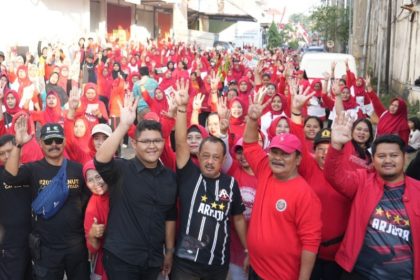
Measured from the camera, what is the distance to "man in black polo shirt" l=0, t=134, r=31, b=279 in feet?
12.7

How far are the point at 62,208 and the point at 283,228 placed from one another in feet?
5.27

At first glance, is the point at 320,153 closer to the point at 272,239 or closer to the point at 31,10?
the point at 272,239

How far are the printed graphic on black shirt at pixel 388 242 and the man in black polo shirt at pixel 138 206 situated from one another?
130 centimetres

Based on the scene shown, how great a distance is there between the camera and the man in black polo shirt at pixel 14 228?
12.7 ft

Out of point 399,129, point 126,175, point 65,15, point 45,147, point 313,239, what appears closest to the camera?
point 313,239

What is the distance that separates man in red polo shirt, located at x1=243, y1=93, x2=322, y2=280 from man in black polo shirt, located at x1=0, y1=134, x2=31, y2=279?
5.67 feet

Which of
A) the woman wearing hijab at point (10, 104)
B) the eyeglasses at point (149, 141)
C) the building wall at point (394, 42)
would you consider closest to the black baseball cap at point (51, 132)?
the eyeglasses at point (149, 141)

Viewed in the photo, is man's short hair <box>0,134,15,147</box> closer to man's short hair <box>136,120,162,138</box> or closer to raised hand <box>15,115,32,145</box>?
raised hand <box>15,115,32,145</box>

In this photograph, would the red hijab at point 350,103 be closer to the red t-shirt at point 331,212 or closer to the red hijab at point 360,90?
the red hijab at point 360,90

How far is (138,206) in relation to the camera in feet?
11.2

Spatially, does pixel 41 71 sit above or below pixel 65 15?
below

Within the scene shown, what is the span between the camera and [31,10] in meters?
21.9

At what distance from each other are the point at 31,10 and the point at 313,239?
21308mm

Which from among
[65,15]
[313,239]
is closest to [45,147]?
[313,239]
